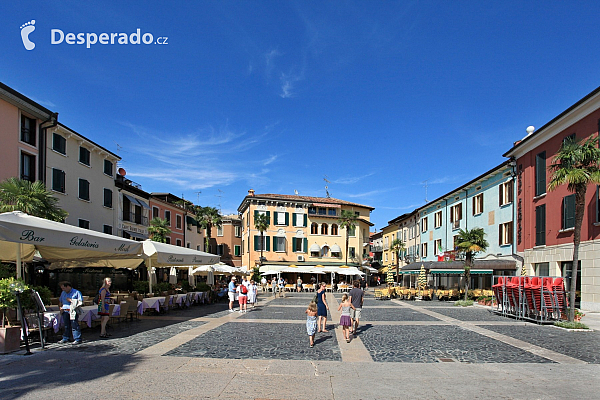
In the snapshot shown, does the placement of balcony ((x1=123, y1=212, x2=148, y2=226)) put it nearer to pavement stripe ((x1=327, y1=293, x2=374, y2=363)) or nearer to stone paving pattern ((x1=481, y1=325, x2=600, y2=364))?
pavement stripe ((x1=327, y1=293, x2=374, y2=363))

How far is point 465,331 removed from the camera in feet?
45.0

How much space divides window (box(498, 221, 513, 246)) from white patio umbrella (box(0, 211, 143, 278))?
23.6 meters

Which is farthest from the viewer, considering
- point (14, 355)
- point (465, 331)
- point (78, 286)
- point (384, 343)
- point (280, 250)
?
point (280, 250)

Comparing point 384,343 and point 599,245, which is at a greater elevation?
point 599,245

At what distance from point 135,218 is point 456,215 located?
26.7 meters

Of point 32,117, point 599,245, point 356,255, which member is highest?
point 32,117

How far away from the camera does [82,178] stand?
1090 inches

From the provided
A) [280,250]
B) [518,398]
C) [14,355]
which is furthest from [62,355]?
[280,250]

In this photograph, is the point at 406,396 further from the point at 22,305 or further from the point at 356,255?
the point at 356,255

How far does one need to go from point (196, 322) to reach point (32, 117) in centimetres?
1557

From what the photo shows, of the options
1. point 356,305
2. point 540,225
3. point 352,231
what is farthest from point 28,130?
point 352,231

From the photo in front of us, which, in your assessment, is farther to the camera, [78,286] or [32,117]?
[78,286]

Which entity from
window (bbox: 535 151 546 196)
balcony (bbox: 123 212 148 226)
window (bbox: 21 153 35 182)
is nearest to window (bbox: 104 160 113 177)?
balcony (bbox: 123 212 148 226)

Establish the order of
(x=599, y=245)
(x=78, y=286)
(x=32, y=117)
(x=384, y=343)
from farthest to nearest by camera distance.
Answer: (x=78, y=286) < (x=32, y=117) < (x=599, y=245) < (x=384, y=343)
